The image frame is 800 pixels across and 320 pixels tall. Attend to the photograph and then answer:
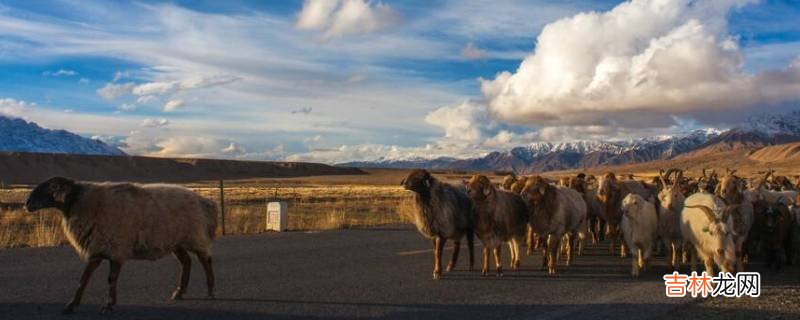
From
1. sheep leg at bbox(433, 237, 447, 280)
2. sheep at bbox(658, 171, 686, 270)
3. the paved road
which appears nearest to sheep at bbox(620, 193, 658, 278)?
the paved road

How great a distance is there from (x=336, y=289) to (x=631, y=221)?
19.4 feet

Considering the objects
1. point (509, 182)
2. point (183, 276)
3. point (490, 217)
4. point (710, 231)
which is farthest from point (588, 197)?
point (183, 276)

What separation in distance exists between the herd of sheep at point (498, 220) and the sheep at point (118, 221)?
1 cm

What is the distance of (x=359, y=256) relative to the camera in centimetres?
1562

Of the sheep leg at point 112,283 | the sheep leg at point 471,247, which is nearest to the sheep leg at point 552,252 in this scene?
the sheep leg at point 471,247

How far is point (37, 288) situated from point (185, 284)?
264 centimetres

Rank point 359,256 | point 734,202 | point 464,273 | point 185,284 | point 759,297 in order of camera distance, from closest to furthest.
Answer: point 185,284 → point 759,297 → point 464,273 → point 734,202 → point 359,256

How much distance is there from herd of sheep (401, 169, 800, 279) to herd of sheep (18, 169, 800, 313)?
0.02 metres

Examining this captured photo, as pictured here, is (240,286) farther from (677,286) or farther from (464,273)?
(677,286)

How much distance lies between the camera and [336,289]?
1142 centimetres

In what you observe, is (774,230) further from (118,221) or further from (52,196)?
(52,196)

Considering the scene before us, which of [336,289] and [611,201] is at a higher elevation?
[611,201]

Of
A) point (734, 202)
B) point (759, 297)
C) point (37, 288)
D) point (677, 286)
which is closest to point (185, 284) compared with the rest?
point (37, 288)

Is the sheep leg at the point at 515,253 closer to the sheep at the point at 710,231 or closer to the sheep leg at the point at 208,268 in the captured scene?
the sheep at the point at 710,231
